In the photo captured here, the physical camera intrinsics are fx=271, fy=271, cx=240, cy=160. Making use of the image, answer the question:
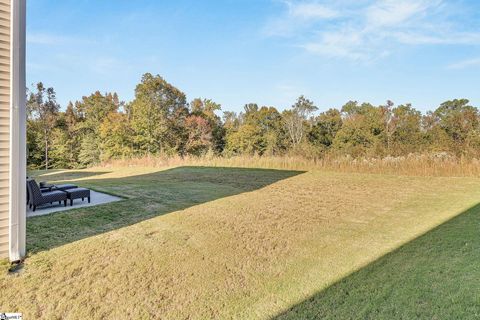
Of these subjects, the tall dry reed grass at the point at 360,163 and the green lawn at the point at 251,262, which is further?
the tall dry reed grass at the point at 360,163

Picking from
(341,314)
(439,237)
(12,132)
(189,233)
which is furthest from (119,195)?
(439,237)

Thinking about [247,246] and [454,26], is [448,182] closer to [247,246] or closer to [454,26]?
[454,26]

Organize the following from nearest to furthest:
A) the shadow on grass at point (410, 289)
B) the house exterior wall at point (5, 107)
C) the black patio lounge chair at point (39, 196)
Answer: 1. the shadow on grass at point (410, 289)
2. the house exterior wall at point (5, 107)
3. the black patio lounge chair at point (39, 196)

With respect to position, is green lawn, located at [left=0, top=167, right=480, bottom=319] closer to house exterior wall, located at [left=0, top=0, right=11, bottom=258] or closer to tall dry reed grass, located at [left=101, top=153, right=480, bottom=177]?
house exterior wall, located at [left=0, top=0, right=11, bottom=258]

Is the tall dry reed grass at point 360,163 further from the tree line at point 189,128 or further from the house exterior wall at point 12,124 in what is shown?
the house exterior wall at point 12,124

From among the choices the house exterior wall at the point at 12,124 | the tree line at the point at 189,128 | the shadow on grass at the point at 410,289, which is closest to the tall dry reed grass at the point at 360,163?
the tree line at the point at 189,128

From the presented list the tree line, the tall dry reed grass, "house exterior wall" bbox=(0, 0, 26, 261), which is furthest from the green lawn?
the tree line
